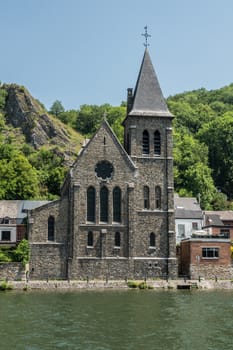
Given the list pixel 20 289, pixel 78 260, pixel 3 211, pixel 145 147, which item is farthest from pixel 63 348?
pixel 3 211

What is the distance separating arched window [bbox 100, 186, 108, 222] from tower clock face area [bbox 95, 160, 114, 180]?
1.28 metres

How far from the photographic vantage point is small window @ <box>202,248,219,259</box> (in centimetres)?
5838

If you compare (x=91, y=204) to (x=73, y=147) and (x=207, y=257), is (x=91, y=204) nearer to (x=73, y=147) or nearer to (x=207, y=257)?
(x=207, y=257)

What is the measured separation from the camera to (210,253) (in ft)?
192

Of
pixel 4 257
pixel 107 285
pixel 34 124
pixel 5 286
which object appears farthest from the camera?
pixel 34 124

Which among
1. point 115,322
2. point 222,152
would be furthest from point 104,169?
point 222,152

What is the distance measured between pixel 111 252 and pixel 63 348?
34.2m

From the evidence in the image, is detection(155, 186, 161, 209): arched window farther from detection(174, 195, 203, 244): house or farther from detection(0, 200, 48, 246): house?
detection(0, 200, 48, 246): house

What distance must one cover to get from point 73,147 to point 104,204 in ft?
198

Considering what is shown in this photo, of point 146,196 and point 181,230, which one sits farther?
point 181,230

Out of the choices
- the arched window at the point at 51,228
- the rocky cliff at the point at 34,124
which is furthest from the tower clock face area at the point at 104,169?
the rocky cliff at the point at 34,124

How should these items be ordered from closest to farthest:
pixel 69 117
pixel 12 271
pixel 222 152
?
pixel 12 271 → pixel 222 152 → pixel 69 117

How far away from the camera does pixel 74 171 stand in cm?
5928

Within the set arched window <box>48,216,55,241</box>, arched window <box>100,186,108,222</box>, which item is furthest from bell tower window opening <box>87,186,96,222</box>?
arched window <box>48,216,55,241</box>
